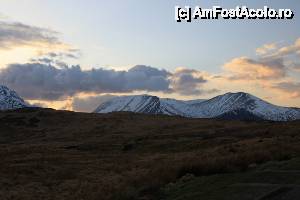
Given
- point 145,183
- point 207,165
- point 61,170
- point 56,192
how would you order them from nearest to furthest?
point 145,183, point 207,165, point 56,192, point 61,170

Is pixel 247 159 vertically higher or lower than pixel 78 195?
higher

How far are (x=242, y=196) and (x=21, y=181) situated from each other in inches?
998

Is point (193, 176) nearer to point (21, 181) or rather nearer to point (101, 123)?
point (21, 181)

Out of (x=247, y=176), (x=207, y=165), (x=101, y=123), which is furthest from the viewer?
(x=101, y=123)

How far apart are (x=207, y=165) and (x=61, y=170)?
2323cm

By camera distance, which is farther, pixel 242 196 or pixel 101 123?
pixel 101 123

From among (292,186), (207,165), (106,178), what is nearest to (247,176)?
(292,186)

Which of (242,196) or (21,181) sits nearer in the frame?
(242,196)

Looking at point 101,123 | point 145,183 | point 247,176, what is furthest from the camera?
point 101,123

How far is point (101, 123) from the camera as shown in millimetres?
125812

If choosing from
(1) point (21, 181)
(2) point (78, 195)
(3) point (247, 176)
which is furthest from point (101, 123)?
(3) point (247, 176)

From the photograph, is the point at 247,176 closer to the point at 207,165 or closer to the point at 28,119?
the point at 207,165

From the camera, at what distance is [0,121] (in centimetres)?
13062

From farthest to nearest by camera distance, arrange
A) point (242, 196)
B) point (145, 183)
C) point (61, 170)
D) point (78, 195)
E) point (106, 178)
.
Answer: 1. point (61, 170)
2. point (106, 178)
3. point (78, 195)
4. point (145, 183)
5. point (242, 196)
